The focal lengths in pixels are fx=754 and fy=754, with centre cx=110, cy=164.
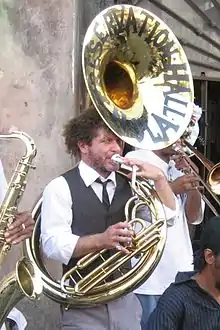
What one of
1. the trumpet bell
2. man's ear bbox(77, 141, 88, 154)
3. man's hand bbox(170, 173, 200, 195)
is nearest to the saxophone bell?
man's ear bbox(77, 141, 88, 154)

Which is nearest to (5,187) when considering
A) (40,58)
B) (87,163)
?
(87,163)

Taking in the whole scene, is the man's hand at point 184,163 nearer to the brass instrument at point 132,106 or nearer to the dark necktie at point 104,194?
the brass instrument at point 132,106

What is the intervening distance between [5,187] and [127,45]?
999 mm

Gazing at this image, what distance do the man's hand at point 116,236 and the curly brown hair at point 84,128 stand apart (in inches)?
18.6

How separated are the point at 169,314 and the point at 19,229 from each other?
29.2 inches

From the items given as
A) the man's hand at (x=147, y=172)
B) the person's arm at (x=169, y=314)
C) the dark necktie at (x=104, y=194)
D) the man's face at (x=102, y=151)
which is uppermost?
the man's face at (x=102, y=151)

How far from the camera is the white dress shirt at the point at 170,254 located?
3.83 metres

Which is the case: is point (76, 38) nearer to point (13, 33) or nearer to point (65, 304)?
point (13, 33)

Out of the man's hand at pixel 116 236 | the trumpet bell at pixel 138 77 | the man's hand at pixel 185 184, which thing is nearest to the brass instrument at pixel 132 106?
the trumpet bell at pixel 138 77

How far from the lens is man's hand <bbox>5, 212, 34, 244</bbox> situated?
10.0 ft

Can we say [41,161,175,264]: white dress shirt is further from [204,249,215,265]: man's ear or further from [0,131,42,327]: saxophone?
[204,249,215,265]: man's ear

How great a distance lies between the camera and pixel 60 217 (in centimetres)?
324

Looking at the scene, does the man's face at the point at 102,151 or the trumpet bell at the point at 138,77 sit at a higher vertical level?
the trumpet bell at the point at 138,77

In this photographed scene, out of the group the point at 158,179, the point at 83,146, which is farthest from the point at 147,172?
the point at 83,146
